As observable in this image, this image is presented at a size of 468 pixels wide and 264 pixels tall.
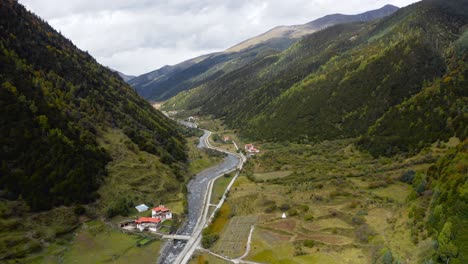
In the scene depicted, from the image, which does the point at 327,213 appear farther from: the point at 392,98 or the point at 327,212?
the point at 392,98

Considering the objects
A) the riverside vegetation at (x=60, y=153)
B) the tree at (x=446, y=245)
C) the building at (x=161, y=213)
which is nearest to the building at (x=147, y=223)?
the building at (x=161, y=213)

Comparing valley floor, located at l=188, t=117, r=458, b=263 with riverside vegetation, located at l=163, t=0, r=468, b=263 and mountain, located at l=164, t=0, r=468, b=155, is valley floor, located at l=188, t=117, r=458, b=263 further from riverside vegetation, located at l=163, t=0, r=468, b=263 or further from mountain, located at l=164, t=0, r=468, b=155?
mountain, located at l=164, t=0, r=468, b=155

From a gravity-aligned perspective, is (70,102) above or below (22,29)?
below

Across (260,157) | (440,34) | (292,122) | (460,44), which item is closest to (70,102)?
(260,157)

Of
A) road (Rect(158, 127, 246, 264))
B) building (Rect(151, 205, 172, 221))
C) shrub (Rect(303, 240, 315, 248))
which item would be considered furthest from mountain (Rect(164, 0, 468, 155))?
building (Rect(151, 205, 172, 221))

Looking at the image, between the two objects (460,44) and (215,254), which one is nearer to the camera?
(215,254)

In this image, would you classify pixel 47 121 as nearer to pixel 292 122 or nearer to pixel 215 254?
pixel 215 254
